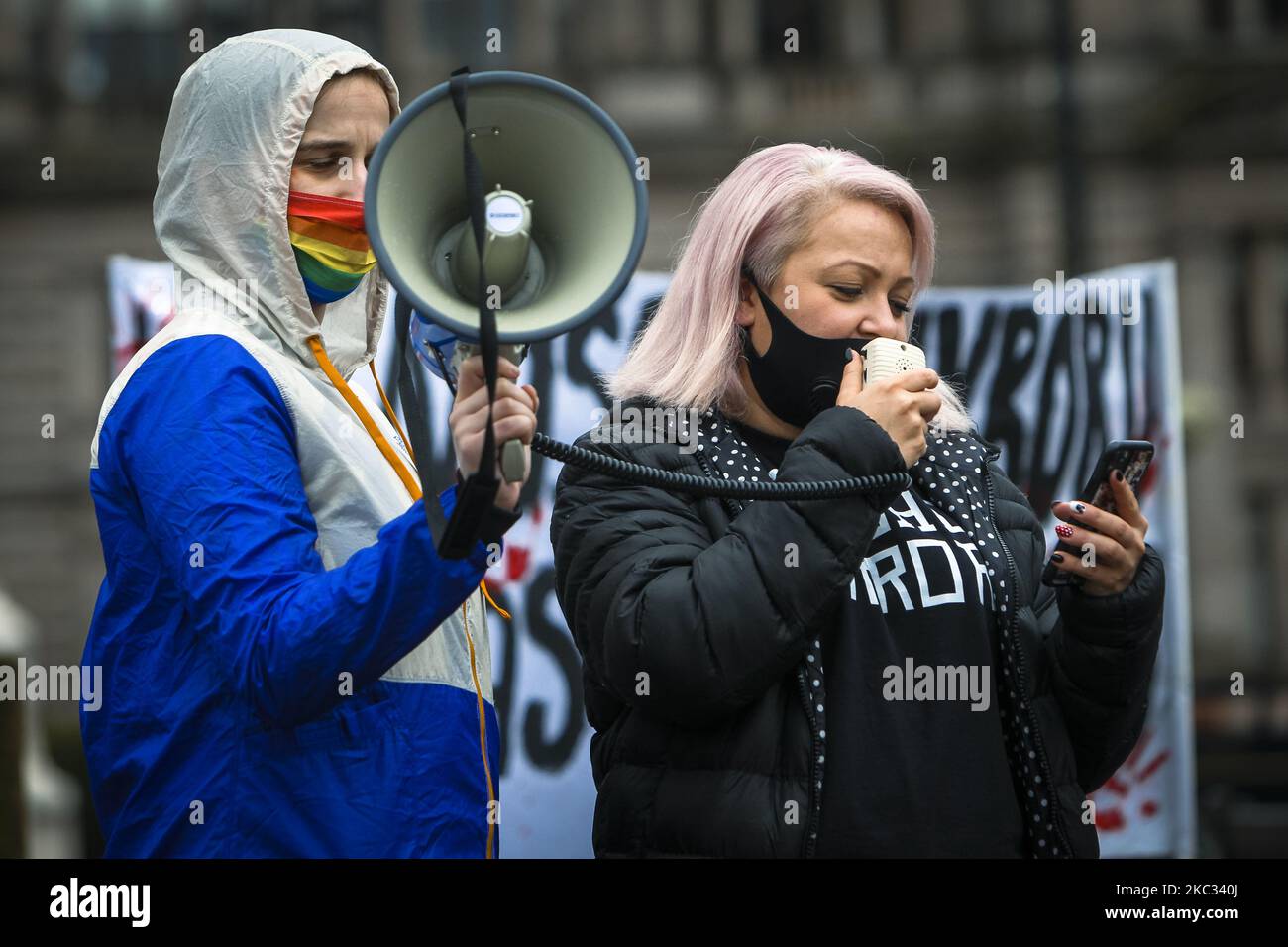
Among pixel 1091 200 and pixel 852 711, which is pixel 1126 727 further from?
pixel 1091 200

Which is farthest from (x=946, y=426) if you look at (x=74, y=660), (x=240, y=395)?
(x=74, y=660)

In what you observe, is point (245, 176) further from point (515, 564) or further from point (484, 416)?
point (515, 564)

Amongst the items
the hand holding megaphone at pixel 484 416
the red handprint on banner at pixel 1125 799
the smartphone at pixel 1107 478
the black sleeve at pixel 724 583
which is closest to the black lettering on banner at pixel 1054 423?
the red handprint on banner at pixel 1125 799

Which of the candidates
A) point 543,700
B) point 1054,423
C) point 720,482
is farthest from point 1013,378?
point 720,482

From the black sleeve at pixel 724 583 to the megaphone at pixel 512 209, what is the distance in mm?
437

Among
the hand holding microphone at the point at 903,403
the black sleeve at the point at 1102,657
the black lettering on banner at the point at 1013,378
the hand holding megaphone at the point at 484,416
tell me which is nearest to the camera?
the hand holding megaphone at the point at 484,416

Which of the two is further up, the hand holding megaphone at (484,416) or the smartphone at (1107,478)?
the hand holding megaphone at (484,416)

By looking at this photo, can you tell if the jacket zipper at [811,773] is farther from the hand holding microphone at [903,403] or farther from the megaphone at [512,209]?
the megaphone at [512,209]

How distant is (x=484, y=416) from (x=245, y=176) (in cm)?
57

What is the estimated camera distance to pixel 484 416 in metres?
1.87

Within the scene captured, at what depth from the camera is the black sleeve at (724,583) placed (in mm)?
2156

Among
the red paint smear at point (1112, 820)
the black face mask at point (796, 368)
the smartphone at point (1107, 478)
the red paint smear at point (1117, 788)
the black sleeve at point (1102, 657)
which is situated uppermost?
the black face mask at point (796, 368)
